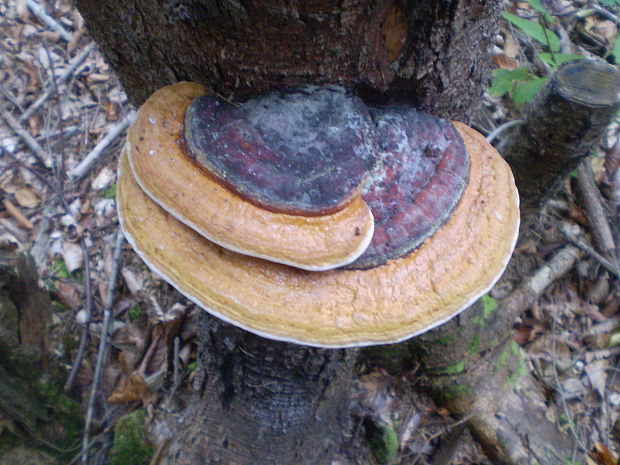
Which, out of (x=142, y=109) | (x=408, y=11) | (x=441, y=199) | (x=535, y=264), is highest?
(x=408, y=11)

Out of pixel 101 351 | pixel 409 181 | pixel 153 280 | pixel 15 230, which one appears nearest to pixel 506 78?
pixel 409 181

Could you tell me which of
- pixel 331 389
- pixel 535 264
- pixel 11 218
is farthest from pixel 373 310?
pixel 11 218

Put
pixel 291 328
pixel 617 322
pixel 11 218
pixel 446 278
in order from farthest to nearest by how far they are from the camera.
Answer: pixel 11 218 < pixel 617 322 < pixel 446 278 < pixel 291 328

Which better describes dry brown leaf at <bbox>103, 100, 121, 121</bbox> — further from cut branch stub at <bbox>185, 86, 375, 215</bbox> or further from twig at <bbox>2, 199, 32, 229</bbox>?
cut branch stub at <bbox>185, 86, 375, 215</bbox>

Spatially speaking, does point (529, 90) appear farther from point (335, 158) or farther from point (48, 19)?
point (48, 19)

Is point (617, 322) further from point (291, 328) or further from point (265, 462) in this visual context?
point (291, 328)

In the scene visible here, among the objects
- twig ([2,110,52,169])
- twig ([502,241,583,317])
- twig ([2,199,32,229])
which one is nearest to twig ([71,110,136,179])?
twig ([2,110,52,169])
